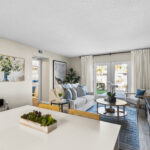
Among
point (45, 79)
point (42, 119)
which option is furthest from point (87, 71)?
point (42, 119)

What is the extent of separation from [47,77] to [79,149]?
4375mm

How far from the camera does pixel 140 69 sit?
4.36 metres

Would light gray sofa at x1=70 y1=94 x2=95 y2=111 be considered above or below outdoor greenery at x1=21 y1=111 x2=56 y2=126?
below

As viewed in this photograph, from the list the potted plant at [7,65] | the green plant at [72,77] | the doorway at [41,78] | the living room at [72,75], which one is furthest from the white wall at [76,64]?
the potted plant at [7,65]

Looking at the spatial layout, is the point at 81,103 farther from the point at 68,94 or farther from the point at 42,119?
the point at 42,119

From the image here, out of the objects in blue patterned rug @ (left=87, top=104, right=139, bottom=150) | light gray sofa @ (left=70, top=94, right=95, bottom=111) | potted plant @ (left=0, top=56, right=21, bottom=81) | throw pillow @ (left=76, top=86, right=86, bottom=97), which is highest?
potted plant @ (left=0, top=56, right=21, bottom=81)

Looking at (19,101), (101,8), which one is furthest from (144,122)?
(19,101)

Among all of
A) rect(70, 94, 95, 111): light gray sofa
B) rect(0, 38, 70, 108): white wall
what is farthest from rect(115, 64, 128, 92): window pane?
rect(0, 38, 70, 108): white wall

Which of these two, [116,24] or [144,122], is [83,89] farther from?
[116,24]

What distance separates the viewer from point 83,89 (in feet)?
14.5

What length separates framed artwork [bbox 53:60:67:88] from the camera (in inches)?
203

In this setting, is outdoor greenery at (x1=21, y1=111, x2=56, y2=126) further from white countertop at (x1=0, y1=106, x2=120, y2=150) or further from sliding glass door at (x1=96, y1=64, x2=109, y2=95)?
sliding glass door at (x1=96, y1=64, x2=109, y2=95)

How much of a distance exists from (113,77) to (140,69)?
122 centimetres

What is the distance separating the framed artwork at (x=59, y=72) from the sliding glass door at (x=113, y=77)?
70.4 inches
